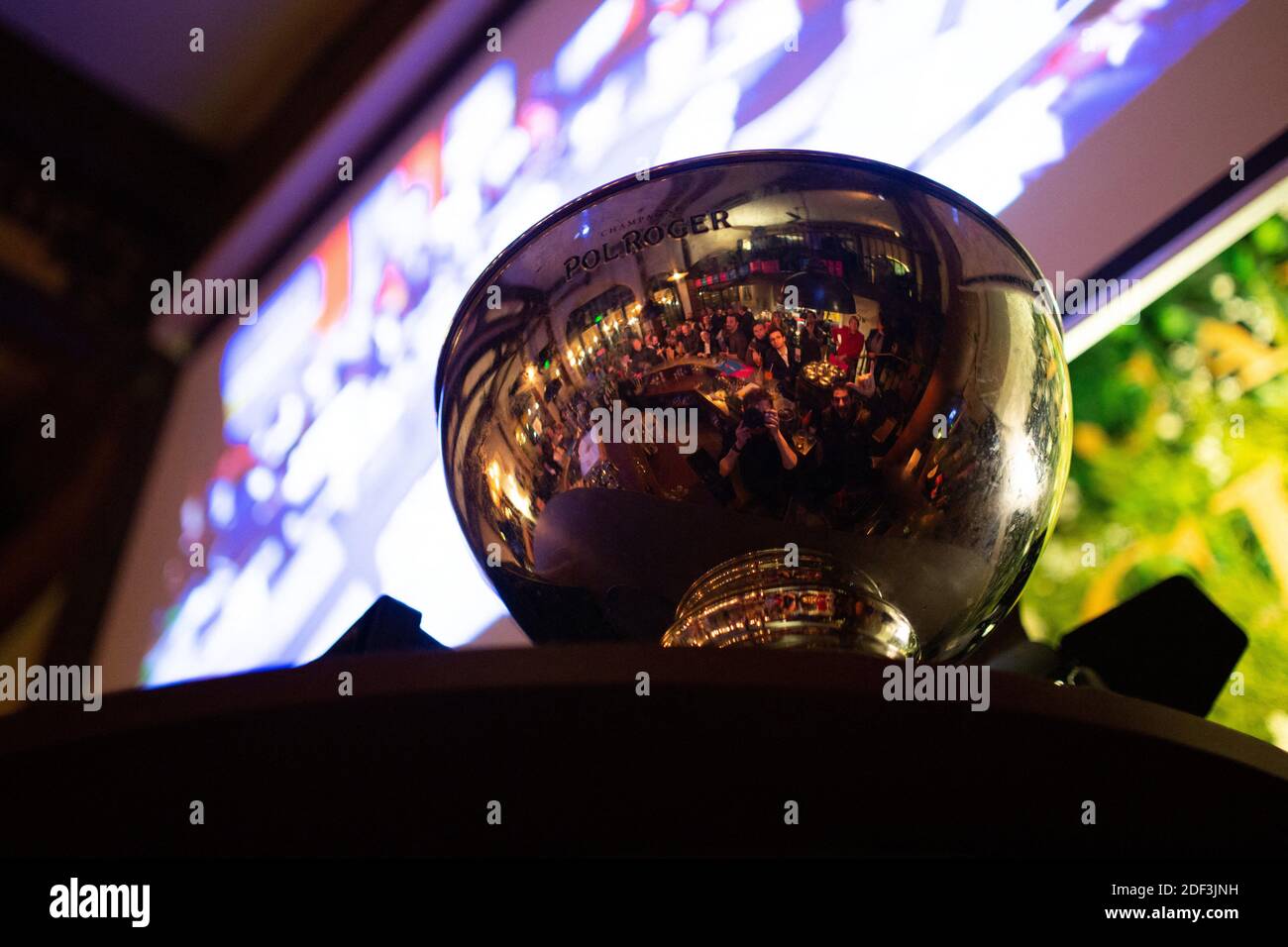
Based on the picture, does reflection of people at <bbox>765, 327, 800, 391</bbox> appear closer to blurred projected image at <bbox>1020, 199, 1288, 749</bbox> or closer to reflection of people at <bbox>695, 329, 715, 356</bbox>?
reflection of people at <bbox>695, 329, 715, 356</bbox>

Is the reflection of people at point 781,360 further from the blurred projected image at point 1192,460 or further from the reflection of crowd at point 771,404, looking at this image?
the blurred projected image at point 1192,460

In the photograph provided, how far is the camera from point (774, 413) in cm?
38

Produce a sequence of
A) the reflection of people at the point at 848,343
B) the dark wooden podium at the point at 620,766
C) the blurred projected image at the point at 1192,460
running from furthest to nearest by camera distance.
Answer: the blurred projected image at the point at 1192,460 → the reflection of people at the point at 848,343 → the dark wooden podium at the point at 620,766

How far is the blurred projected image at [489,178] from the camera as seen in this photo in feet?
2.47

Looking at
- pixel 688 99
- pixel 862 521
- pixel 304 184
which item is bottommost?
pixel 862 521

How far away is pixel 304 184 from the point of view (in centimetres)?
167

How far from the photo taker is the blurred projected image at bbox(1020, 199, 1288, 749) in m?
0.73

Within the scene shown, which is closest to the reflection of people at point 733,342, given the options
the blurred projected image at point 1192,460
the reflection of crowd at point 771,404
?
the reflection of crowd at point 771,404

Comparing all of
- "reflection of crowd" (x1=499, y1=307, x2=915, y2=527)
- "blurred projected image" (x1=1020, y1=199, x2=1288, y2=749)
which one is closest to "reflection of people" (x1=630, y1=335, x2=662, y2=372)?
"reflection of crowd" (x1=499, y1=307, x2=915, y2=527)

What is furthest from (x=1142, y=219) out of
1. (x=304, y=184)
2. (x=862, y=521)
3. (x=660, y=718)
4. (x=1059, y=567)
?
(x=304, y=184)

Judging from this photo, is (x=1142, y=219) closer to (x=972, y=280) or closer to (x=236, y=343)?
(x=972, y=280)

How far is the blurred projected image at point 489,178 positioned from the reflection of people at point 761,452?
0.08 metres

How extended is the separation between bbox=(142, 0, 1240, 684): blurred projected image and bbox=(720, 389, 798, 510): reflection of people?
3.2 inches
